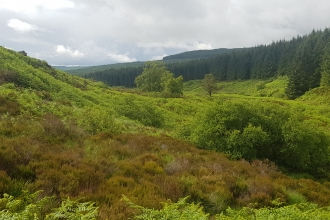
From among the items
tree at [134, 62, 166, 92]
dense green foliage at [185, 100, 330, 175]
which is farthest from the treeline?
dense green foliage at [185, 100, 330, 175]

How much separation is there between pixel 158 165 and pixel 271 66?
12195cm

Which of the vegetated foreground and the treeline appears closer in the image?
the vegetated foreground

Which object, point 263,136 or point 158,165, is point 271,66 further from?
point 158,165

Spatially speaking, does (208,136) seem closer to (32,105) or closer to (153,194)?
(153,194)

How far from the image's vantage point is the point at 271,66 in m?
119

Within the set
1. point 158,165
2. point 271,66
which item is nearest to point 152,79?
point 271,66

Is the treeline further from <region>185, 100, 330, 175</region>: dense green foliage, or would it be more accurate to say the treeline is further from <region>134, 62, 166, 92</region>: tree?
<region>185, 100, 330, 175</region>: dense green foliage

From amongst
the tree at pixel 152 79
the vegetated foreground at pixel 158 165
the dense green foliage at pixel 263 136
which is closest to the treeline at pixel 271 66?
the tree at pixel 152 79

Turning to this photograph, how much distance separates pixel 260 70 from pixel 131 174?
403 ft

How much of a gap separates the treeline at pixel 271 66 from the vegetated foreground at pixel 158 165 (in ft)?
202

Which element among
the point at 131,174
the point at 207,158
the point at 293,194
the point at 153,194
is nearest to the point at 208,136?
the point at 207,158

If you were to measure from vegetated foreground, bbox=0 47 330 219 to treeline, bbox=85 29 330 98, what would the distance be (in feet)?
202

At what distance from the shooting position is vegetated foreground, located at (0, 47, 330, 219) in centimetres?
576

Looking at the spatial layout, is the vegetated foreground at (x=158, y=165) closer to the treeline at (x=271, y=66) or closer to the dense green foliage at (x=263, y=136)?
the dense green foliage at (x=263, y=136)
